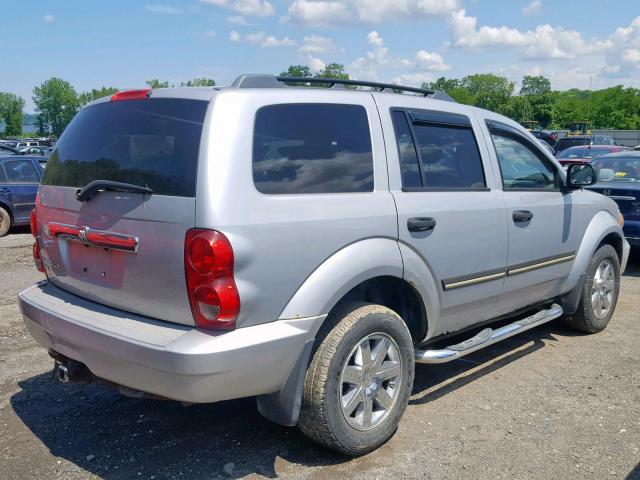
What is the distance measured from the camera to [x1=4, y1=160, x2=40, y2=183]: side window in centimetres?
1230

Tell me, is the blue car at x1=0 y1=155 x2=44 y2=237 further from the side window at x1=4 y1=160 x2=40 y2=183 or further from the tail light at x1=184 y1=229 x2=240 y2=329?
the tail light at x1=184 y1=229 x2=240 y2=329

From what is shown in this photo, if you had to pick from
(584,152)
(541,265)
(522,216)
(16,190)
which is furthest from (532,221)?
(584,152)

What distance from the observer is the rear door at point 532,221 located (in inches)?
178

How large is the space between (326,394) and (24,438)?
6.22ft

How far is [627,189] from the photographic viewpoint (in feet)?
27.6

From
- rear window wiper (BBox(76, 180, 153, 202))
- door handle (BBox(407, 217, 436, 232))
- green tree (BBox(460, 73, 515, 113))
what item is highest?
A: green tree (BBox(460, 73, 515, 113))

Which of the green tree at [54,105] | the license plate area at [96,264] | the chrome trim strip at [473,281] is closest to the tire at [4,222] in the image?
the license plate area at [96,264]

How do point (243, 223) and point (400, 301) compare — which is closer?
point (243, 223)

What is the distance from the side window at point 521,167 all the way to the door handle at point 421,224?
102 cm

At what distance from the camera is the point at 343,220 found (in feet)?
10.8

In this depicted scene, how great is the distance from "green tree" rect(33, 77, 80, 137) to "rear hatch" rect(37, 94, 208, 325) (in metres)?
143

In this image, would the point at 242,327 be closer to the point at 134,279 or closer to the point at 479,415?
the point at 134,279

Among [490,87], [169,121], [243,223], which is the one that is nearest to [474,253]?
[243,223]

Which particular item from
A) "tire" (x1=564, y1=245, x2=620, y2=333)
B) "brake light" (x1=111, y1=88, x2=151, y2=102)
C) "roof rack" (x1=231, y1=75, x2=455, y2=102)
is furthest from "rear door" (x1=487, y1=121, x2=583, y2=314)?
"brake light" (x1=111, y1=88, x2=151, y2=102)
